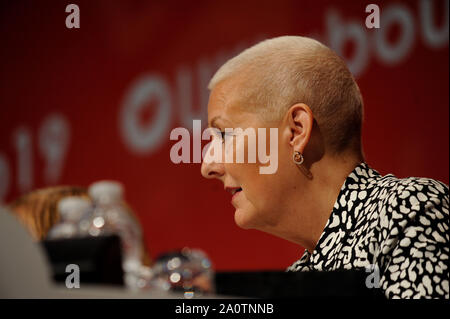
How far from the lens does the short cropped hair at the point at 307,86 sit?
1.33m

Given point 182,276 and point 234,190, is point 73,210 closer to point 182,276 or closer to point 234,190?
point 182,276

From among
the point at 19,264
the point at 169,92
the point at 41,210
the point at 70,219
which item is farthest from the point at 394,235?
the point at 169,92

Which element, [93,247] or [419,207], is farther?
[93,247]

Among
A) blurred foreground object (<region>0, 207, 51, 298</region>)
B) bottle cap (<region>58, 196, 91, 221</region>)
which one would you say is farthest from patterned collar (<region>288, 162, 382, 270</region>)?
bottle cap (<region>58, 196, 91, 221</region>)

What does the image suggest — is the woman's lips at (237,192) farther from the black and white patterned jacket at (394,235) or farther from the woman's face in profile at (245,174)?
the black and white patterned jacket at (394,235)

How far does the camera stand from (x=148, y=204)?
3740 millimetres

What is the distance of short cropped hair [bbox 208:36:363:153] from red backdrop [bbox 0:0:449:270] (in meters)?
1.31

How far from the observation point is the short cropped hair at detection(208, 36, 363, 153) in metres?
1.33

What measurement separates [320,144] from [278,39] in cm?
23

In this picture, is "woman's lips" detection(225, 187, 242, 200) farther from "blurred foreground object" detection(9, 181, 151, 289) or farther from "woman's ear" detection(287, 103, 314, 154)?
"blurred foreground object" detection(9, 181, 151, 289)

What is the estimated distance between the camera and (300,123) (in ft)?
4.38

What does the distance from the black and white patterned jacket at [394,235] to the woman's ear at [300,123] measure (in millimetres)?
119
